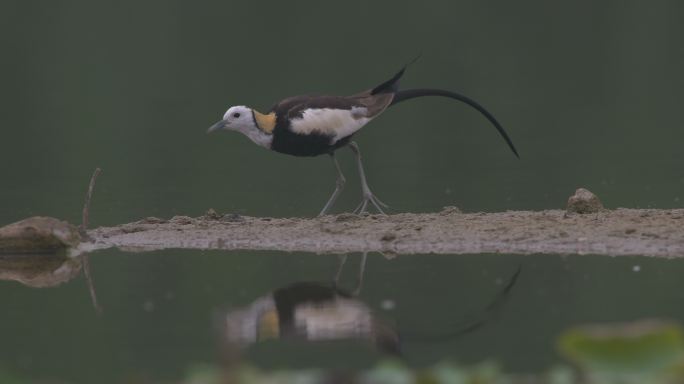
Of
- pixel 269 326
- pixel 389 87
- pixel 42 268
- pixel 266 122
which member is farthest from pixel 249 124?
pixel 269 326

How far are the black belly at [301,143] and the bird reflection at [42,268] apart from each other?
6.50 feet

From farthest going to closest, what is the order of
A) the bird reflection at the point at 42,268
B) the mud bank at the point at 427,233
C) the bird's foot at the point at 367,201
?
the bird's foot at the point at 367,201 < the mud bank at the point at 427,233 < the bird reflection at the point at 42,268

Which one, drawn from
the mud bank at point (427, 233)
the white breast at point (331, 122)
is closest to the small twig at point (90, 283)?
the mud bank at point (427, 233)

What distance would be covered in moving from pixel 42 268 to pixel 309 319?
2873 mm

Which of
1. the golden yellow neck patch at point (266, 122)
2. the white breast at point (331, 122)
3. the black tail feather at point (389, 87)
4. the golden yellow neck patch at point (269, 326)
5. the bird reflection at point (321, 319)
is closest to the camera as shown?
the bird reflection at point (321, 319)

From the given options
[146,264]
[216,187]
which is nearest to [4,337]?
[146,264]

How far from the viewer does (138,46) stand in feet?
105

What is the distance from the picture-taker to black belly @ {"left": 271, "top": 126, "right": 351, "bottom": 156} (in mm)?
12862

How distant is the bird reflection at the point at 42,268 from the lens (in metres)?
11.0

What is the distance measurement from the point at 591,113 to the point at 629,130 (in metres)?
2.04

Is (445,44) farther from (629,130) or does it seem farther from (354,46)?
(629,130)

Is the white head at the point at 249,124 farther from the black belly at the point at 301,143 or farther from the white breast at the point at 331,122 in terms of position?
the white breast at the point at 331,122

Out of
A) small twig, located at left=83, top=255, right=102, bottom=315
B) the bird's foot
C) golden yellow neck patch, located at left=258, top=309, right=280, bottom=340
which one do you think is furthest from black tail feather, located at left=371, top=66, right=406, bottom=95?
golden yellow neck patch, located at left=258, top=309, right=280, bottom=340

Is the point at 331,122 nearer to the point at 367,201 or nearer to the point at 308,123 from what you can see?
the point at 308,123
